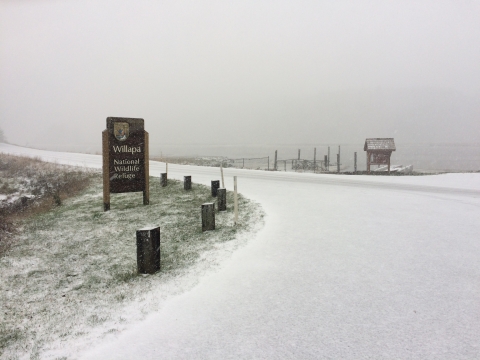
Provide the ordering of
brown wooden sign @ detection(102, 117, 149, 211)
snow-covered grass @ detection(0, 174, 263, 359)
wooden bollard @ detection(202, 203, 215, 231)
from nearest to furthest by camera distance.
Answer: snow-covered grass @ detection(0, 174, 263, 359) → wooden bollard @ detection(202, 203, 215, 231) → brown wooden sign @ detection(102, 117, 149, 211)

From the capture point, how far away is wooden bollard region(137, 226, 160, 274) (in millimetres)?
4973

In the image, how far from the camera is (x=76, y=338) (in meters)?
3.35

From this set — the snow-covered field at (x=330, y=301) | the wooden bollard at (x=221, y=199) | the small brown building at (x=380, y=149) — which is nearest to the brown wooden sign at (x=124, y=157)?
the wooden bollard at (x=221, y=199)

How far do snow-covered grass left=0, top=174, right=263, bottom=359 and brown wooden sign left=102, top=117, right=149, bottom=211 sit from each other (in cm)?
88

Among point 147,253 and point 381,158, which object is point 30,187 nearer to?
point 147,253

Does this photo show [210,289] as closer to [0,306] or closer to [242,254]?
[242,254]

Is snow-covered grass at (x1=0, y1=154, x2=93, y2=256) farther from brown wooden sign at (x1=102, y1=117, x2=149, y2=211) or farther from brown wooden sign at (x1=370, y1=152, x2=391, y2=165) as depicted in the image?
brown wooden sign at (x1=370, y1=152, x2=391, y2=165)

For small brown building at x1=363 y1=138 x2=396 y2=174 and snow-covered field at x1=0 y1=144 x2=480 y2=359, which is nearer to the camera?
snow-covered field at x1=0 y1=144 x2=480 y2=359

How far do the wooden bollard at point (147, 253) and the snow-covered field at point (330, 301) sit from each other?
997 millimetres

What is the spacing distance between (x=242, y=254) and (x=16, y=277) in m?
4.19

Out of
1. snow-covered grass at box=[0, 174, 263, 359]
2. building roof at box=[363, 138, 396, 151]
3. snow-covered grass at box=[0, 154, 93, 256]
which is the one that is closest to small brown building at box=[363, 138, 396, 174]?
building roof at box=[363, 138, 396, 151]

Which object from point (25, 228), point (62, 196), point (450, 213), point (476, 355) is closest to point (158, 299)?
point (476, 355)

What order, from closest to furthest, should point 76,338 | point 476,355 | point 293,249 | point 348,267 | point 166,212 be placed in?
1. point 476,355
2. point 76,338
3. point 348,267
4. point 293,249
5. point 166,212

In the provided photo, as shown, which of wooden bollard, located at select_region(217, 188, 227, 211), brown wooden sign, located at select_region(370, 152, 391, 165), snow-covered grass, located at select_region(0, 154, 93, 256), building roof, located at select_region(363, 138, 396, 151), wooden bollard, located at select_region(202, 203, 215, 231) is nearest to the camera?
wooden bollard, located at select_region(202, 203, 215, 231)
